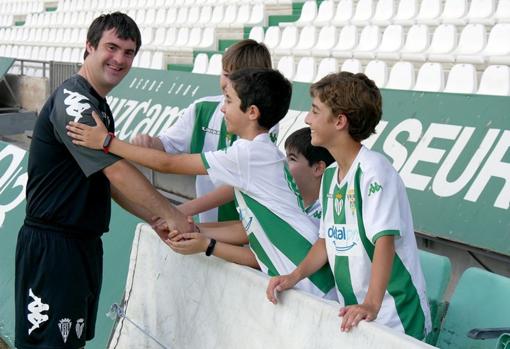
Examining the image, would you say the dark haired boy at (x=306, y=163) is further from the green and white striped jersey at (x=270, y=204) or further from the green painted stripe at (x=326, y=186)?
the green painted stripe at (x=326, y=186)

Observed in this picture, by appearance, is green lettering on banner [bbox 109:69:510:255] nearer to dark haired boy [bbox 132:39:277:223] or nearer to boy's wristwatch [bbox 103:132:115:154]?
dark haired boy [bbox 132:39:277:223]

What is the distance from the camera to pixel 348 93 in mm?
2562

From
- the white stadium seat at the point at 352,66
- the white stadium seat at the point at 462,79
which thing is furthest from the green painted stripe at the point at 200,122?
the white stadium seat at the point at 352,66

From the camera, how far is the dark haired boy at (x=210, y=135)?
3.13 m

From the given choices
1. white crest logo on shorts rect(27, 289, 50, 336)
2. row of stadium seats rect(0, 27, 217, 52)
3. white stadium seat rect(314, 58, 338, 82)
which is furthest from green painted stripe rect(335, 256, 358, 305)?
row of stadium seats rect(0, 27, 217, 52)

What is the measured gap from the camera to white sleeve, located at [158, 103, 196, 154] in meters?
3.56

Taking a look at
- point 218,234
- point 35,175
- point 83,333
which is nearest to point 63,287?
point 83,333

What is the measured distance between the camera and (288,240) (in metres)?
2.84

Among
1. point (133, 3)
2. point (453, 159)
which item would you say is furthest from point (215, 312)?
point (133, 3)

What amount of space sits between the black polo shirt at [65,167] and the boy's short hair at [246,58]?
604 mm

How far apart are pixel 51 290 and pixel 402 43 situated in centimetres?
598

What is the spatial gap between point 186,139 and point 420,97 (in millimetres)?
2727

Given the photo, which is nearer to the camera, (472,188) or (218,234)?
(218,234)

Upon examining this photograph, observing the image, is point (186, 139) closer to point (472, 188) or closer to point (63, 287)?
point (63, 287)
